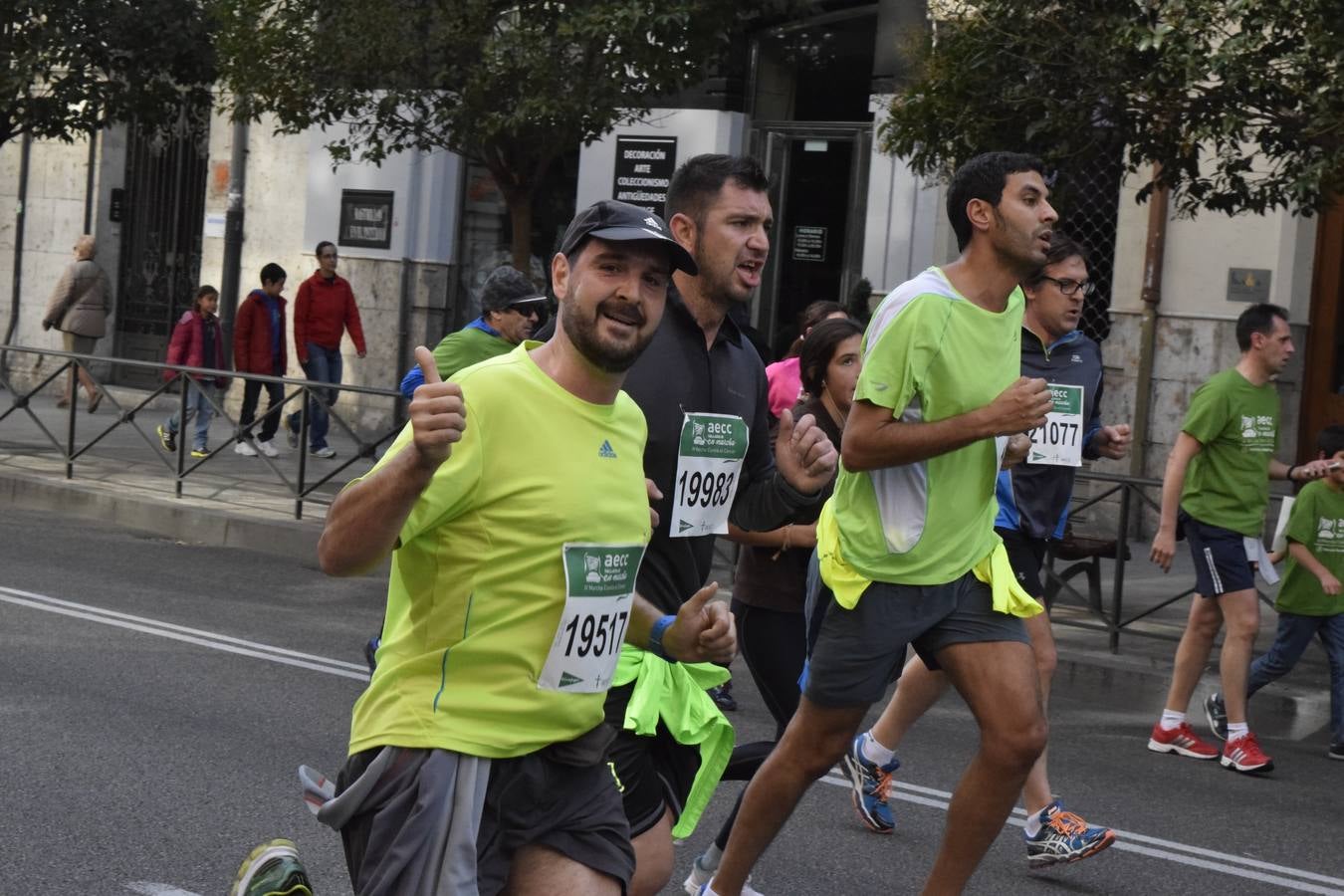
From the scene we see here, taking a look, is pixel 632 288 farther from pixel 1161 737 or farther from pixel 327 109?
pixel 327 109

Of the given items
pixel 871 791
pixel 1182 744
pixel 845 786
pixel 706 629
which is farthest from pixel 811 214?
pixel 706 629

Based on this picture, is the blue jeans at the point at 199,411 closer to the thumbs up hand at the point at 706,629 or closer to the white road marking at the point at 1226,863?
the white road marking at the point at 1226,863

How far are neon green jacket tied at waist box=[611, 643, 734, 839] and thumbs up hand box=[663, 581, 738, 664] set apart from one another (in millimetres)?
339

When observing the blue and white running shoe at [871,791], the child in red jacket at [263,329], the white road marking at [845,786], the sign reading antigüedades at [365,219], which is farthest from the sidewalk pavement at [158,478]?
the blue and white running shoe at [871,791]

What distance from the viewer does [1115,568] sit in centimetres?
1040

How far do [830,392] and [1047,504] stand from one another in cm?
99

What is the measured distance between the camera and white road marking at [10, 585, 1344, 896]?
6035mm

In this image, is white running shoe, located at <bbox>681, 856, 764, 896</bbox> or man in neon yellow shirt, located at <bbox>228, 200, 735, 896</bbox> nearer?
man in neon yellow shirt, located at <bbox>228, 200, 735, 896</bbox>

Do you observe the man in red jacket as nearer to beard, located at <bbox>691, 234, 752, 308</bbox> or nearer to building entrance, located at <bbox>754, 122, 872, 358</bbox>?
building entrance, located at <bbox>754, 122, 872, 358</bbox>

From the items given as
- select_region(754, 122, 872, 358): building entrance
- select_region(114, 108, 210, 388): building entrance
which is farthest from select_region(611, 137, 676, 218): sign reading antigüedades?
select_region(114, 108, 210, 388): building entrance

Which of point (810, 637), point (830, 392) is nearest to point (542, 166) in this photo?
point (830, 392)

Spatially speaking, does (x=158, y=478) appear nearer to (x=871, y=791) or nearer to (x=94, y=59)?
(x=94, y=59)

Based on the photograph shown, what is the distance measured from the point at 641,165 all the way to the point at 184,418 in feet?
17.3

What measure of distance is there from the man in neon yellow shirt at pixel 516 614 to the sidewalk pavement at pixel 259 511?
20.2 feet
